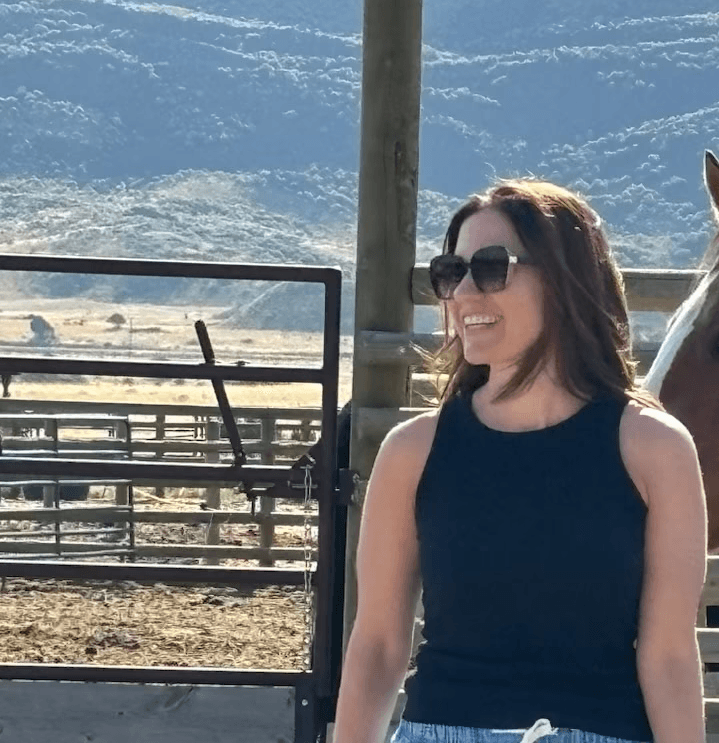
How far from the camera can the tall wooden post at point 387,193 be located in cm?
415

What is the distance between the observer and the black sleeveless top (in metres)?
1.80

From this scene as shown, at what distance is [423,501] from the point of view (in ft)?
6.25

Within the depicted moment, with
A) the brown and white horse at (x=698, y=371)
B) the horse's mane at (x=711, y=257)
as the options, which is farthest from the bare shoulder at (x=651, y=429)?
the horse's mane at (x=711, y=257)

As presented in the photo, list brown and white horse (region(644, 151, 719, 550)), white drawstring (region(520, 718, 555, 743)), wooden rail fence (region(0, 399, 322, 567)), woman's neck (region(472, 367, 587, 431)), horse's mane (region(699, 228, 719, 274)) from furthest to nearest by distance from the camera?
wooden rail fence (region(0, 399, 322, 567))
horse's mane (region(699, 228, 719, 274))
brown and white horse (region(644, 151, 719, 550))
woman's neck (region(472, 367, 587, 431))
white drawstring (region(520, 718, 555, 743))

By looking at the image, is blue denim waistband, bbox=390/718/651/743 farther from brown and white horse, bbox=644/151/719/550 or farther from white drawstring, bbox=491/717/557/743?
brown and white horse, bbox=644/151/719/550

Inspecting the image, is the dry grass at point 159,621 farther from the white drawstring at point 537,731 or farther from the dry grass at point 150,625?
the white drawstring at point 537,731

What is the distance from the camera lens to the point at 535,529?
181cm

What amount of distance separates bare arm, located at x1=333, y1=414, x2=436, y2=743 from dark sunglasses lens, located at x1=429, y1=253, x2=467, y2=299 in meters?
0.18

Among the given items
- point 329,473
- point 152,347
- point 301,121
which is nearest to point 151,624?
point 329,473

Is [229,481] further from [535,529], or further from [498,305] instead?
[535,529]

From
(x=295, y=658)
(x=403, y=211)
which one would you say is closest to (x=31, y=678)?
(x=403, y=211)

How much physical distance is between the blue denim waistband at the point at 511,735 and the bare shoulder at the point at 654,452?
0.99ft

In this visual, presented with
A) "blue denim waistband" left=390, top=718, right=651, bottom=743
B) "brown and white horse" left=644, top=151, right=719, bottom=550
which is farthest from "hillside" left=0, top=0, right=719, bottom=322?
"blue denim waistband" left=390, top=718, right=651, bottom=743

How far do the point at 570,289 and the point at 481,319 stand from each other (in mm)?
130
